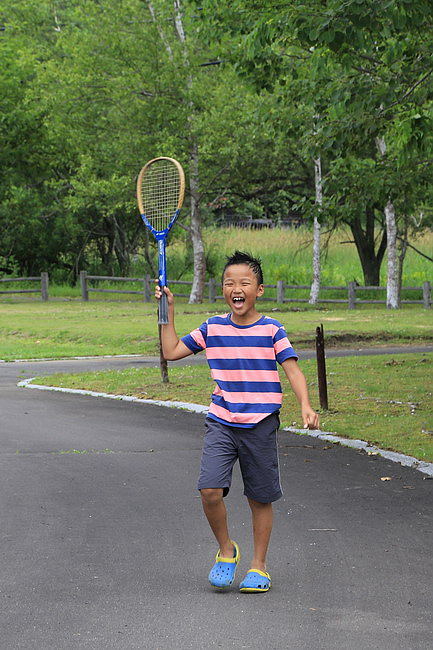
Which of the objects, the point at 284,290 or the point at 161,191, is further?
the point at 284,290

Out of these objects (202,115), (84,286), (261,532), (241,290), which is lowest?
(261,532)

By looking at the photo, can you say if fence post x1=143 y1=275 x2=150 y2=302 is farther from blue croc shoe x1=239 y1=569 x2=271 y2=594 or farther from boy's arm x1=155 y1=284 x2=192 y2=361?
blue croc shoe x1=239 y1=569 x2=271 y2=594

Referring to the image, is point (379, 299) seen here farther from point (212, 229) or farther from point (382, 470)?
point (382, 470)

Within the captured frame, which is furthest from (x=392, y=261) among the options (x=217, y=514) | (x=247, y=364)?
(x=217, y=514)

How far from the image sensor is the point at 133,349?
23.5 metres

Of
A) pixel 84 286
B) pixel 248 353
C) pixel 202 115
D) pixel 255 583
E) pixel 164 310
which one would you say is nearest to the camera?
pixel 255 583

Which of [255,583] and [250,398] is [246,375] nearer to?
[250,398]

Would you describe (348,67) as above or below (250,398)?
above

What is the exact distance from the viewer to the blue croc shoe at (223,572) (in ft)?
18.2

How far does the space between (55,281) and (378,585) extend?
45.4 meters

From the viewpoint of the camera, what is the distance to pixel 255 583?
216 inches

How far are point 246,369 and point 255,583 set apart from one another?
3.55 feet

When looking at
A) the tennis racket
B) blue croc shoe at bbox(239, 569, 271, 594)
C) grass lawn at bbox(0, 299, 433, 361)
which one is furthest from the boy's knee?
grass lawn at bbox(0, 299, 433, 361)

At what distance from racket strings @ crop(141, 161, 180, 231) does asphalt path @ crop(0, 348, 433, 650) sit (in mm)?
3595
